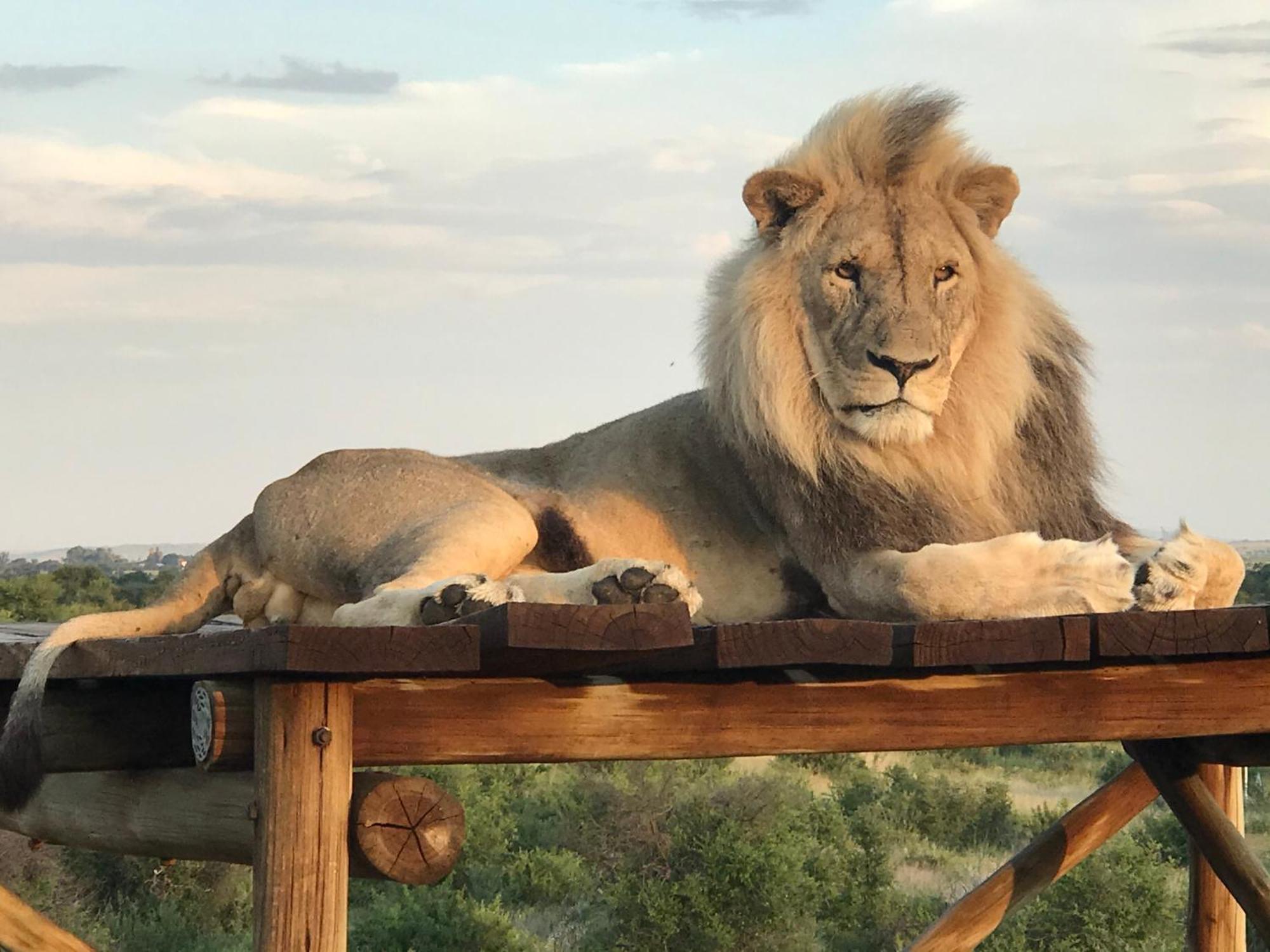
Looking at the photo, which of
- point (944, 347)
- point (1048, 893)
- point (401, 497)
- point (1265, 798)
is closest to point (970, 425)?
point (944, 347)

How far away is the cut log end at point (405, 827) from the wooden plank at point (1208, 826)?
284cm

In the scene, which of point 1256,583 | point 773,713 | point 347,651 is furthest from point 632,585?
point 1256,583

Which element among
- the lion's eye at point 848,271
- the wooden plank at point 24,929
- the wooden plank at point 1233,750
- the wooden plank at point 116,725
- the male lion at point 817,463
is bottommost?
the wooden plank at point 24,929

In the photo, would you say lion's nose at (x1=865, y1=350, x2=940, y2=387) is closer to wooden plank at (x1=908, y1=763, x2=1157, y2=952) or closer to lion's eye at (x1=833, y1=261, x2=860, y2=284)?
lion's eye at (x1=833, y1=261, x2=860, y2=284)

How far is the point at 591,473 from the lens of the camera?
5.30m

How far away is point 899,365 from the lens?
15.5ft

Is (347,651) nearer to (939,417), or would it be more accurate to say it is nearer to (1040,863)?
(939,417)

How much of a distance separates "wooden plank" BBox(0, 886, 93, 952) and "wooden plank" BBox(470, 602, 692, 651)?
255 centimetres

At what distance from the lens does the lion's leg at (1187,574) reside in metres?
4.32

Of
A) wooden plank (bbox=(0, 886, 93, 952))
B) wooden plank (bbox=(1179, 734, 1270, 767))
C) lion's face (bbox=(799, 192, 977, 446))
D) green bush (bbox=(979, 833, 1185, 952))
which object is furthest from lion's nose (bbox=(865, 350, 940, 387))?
green bush (bbox=(979, 833, 1185, 952))

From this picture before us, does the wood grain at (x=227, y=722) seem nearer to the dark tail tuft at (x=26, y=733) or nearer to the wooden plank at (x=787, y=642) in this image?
the dark tail tuft at (x=26, y=733)

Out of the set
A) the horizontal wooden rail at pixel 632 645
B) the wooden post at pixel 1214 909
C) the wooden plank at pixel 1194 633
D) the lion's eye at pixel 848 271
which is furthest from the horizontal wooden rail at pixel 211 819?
the wooden post at pixel 1214 909

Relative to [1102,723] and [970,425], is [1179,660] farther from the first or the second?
[970,425]

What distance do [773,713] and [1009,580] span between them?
2.09 ft
